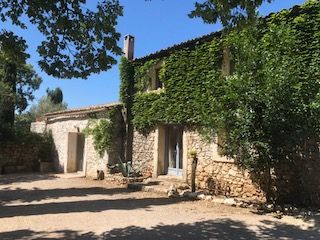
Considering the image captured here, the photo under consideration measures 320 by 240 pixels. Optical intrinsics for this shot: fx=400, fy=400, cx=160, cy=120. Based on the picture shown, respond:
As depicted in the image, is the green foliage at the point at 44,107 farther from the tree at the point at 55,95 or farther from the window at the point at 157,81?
the window at the point at 157,81

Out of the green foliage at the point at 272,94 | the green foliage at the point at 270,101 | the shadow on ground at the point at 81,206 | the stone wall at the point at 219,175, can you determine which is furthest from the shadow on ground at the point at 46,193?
the green foliage at the point at 270,101

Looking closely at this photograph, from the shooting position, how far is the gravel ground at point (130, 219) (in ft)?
25.9

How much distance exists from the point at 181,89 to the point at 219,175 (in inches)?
142

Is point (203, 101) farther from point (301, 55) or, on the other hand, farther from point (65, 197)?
point (65, 197)

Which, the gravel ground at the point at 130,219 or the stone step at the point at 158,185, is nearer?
the gravel ground at the point at 130,219

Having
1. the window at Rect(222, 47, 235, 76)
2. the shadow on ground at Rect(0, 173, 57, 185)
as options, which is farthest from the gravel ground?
the window at Rect(222, 47, 235, 76)

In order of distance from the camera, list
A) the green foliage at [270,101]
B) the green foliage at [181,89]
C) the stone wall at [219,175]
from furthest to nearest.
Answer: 1. the green foliage at [181,89]
2. the stone wall at [219,175]
3. the green foliage at [270,101]

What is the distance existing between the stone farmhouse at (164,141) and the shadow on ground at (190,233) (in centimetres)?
305

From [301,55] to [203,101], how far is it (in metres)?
3.57

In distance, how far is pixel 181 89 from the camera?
48.8 feet

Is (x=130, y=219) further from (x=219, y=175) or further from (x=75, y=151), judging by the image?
(x=75, y=151)

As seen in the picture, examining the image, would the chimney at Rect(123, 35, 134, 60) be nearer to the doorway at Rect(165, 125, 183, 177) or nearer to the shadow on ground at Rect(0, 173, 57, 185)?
the doorway at Rect(165, 125, 183, 177)

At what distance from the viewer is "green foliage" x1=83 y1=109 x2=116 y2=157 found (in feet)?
57.7

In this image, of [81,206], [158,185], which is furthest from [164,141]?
[81,206]
